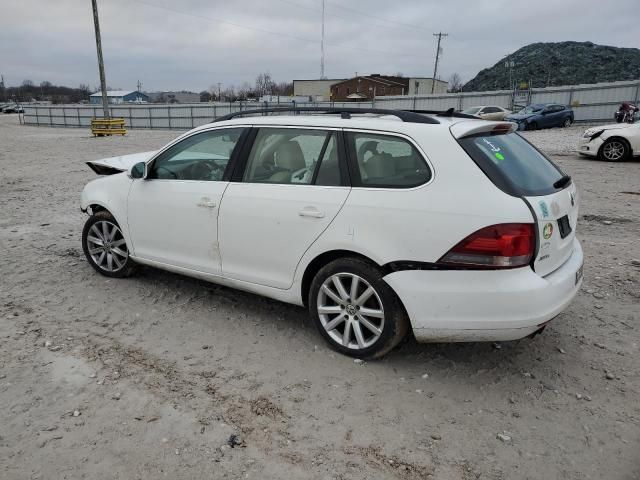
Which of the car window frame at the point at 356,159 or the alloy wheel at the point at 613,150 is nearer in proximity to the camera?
the car window frame at the point at 356,159

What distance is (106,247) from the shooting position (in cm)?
499

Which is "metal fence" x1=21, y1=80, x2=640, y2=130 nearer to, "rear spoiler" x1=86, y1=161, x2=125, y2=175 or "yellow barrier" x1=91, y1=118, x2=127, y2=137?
"yellow barrier" x1=91, y1=118, x2=127, y2=137

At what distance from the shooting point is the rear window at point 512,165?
3016 mm

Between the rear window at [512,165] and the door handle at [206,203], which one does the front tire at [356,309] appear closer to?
the rear window at [512,165]

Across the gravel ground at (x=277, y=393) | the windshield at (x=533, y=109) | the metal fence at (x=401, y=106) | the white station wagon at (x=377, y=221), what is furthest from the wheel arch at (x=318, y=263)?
the windshield at (x=533, y=109)

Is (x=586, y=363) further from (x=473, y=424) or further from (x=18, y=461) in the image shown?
(x=18, y=461)

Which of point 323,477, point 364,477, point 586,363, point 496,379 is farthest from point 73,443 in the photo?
point 586,363

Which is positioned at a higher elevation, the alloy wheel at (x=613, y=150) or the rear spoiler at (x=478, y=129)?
→ the rear spoiler at (x=478, y=129)

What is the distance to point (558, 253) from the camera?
10.5 ft

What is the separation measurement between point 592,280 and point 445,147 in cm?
275

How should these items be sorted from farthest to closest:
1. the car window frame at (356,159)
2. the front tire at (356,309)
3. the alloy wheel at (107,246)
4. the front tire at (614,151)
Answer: the front tire at (614,151) → the alloy wheel at (107,246) → the front tire at (356,309) → the car window frame at (356,159)

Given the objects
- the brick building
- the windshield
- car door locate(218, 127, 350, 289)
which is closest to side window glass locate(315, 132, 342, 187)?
car door locate(218, 127, 350, 289)

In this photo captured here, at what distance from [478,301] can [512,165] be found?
0.91 meters

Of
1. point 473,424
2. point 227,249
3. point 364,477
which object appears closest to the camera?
point 364,477
